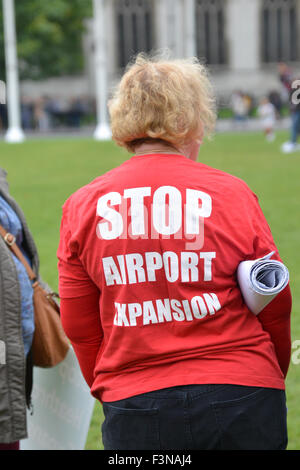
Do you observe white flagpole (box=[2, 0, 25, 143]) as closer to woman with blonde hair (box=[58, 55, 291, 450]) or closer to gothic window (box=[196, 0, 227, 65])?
gothic window (box=[196, 0, 227, 65])

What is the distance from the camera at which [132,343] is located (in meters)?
2.29

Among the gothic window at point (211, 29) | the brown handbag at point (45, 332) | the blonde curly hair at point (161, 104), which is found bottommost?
the brown handbag at point (45, 332)

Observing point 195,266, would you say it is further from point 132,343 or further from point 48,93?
point 48,93

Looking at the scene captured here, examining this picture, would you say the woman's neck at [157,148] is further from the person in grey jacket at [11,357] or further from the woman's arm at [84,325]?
the person in grey jacket at [11,357]

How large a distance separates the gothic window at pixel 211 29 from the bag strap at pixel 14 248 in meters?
47.6

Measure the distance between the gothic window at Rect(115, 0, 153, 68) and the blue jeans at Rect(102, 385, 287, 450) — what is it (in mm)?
49005

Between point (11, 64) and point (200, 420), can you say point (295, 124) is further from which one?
point (200, 420)

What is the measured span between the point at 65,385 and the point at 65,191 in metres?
9.34

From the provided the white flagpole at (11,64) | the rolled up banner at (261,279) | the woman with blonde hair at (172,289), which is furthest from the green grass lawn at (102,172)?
the white flagpole at (11,64)

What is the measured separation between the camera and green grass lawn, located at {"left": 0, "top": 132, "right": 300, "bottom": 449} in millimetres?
6727

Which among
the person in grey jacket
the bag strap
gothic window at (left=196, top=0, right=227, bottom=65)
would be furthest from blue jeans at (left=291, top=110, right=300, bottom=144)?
gothic window at (left=196, top=0, right=227, bottom=65)

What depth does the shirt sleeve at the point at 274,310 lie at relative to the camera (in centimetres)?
229

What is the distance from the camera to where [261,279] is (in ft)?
7.40

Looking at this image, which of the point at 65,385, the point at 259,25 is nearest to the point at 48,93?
the point at 259,25
